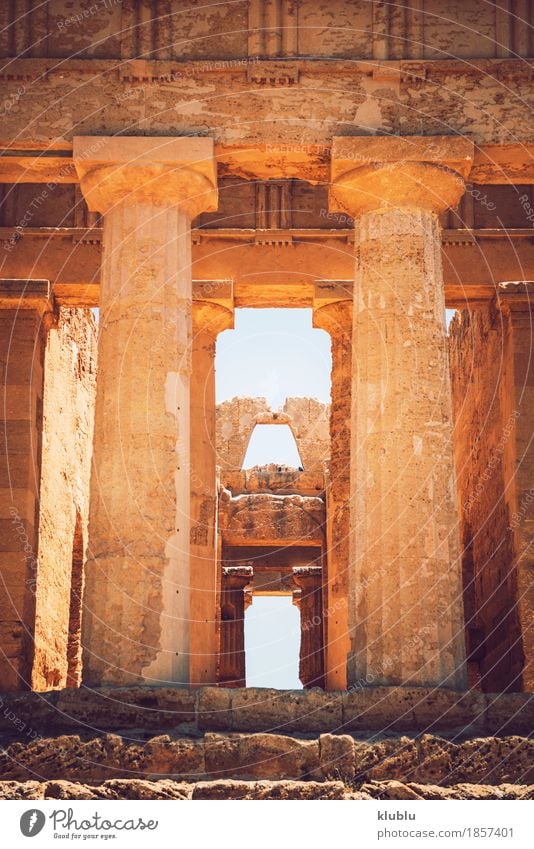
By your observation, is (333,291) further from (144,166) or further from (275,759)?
(275,759)

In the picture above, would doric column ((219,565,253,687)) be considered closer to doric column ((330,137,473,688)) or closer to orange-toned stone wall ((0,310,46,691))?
orange-toned stone wall ((0,310,46,691))

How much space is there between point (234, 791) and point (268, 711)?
2448mm

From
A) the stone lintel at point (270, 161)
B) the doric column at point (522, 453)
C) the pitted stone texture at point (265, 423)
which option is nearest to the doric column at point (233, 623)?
the pitted stone texture at point (265, 423)

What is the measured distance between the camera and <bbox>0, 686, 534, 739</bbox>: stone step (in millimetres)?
18812

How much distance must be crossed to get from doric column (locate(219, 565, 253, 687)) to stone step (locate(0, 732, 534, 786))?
887 inches

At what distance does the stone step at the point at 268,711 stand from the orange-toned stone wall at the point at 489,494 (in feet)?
22.3

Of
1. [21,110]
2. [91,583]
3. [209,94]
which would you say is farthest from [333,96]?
[91,583]

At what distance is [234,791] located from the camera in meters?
16.5

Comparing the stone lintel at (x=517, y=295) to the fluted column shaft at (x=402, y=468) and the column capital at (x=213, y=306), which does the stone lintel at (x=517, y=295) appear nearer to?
the column capital at (x=213, y=306)

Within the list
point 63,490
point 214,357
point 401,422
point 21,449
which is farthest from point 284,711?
point 63,490

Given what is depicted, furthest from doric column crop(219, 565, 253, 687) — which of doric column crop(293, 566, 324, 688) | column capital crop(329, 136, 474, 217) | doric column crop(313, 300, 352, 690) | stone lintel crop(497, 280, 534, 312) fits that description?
column capital crop(329, 136, 474, 217)

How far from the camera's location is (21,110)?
22594 millimetres

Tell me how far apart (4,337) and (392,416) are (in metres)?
9.08

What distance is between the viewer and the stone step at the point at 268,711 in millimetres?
18812
